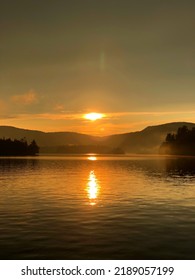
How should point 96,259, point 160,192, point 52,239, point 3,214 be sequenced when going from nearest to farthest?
point 96,259, point 52,239, point 3,214, point 160,192

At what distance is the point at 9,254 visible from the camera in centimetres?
2753

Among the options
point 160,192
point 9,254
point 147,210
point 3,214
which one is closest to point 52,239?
point 9,254

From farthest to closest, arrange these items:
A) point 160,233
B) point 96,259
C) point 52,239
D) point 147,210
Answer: point 147,210, point 160,233, point 52,239, point 96,259

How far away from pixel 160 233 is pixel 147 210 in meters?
13.5

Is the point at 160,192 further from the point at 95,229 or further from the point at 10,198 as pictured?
the point at 95,229

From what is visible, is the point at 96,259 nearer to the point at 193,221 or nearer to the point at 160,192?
the point at 193,221

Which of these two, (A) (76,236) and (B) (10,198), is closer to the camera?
(A) (76,236)

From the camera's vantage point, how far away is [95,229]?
37.0m
